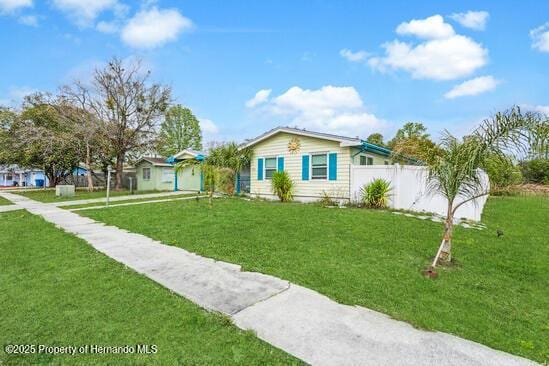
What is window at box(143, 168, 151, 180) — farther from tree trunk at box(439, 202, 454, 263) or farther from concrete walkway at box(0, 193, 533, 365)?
tree trunk at box(439, 202, 454, 263)

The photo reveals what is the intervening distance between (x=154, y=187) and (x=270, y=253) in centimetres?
1937

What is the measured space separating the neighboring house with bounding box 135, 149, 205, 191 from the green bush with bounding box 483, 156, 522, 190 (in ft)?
57.1

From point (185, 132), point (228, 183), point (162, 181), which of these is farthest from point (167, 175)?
point (185, 132)

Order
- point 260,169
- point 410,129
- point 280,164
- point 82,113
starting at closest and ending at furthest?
point 280,164 → point 260,169 → point 82,113 → point 410,129

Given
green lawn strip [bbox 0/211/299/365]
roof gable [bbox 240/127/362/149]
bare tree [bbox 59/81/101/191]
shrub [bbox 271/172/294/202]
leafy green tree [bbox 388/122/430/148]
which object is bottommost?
green lawn strip [bbox 0/211/299/365]

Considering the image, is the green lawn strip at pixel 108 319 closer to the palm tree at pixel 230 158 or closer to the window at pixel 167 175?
the palm tree at pixel 230 158

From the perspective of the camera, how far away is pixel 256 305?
335 centimetres

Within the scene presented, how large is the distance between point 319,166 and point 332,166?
70cm

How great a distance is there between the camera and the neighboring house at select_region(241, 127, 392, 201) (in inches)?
476

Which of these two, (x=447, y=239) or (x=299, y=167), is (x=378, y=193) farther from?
(x=447, y=239)

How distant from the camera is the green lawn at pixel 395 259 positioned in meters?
3.35

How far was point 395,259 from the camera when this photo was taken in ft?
17.5

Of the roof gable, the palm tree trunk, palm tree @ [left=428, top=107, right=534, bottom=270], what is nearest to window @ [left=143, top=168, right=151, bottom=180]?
the roof gable

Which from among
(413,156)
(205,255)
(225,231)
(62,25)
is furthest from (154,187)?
(413,156)
